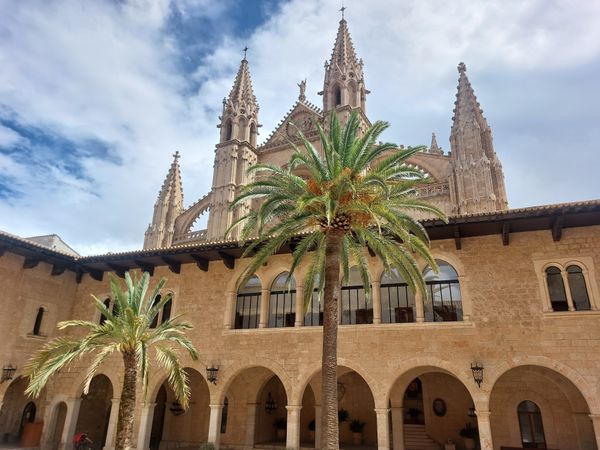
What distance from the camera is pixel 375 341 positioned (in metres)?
14.5

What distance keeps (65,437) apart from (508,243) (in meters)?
18.5

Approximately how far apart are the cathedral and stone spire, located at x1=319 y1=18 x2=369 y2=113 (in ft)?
34.4

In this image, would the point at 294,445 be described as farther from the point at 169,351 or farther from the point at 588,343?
the point at 588,343

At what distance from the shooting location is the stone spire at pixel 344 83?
104 ft

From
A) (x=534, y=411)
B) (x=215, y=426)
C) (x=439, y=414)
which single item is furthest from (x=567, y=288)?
(x=215, y=426)

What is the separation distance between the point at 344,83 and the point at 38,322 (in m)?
24.7

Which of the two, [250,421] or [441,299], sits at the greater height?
[441,299]

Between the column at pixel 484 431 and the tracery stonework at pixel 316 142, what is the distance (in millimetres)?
13368

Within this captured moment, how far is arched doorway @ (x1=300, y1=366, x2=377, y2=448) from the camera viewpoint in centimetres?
1941

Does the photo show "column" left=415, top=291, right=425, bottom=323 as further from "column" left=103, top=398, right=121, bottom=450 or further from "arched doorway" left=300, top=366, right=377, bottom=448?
"column" left=103, top=398, right=121, bottom=450

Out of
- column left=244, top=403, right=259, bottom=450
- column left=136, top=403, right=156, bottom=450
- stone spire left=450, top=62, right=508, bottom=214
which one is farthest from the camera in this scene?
stone spire left=450, top=62, right=508, bottom=214

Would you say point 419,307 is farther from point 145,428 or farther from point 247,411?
point 145,428

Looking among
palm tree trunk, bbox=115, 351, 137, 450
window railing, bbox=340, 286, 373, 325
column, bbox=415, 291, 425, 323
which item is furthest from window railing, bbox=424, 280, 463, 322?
palm tree trunk, bbox=115, 351, 137, 450

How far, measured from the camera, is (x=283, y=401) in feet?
70.2
